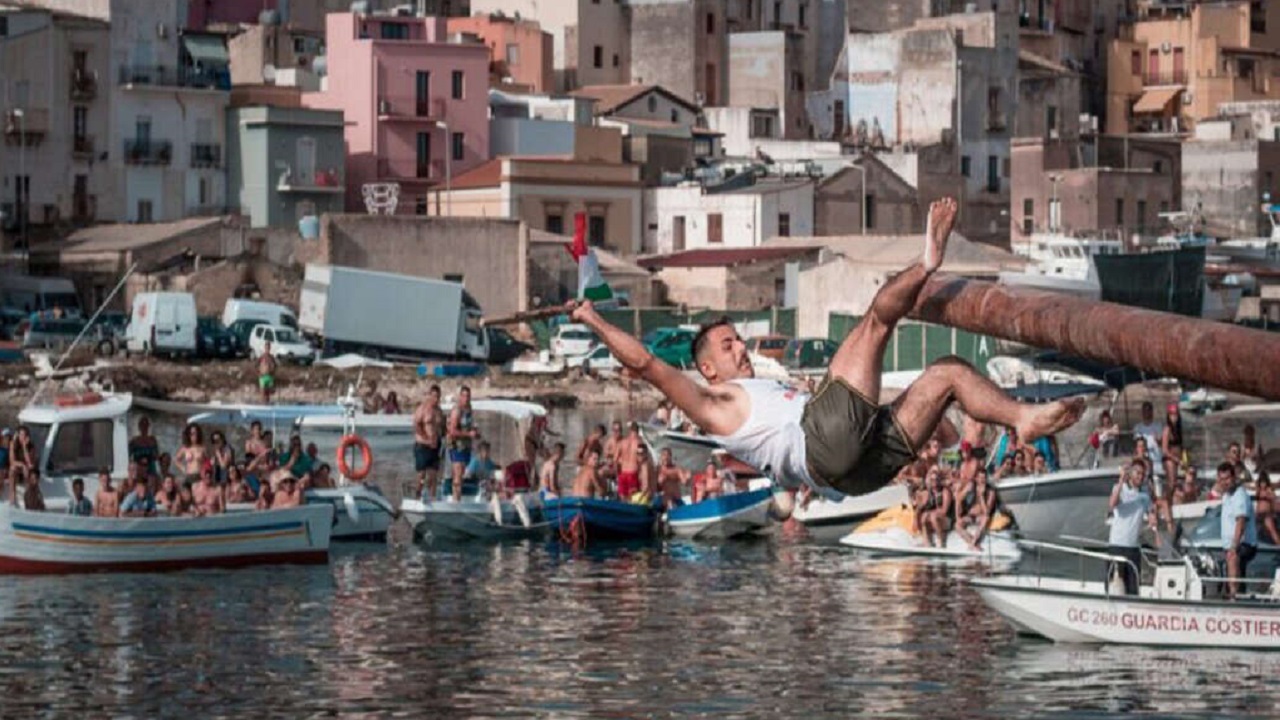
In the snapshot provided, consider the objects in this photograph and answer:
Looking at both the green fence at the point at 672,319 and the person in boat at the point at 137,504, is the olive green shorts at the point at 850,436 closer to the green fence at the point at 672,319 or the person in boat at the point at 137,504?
the person in boat at the point at 137,504

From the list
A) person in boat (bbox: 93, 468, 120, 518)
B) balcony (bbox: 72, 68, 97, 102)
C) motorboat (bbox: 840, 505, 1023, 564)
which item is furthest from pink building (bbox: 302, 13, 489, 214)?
person in boat (bbox: 93, 468, 120, 518)

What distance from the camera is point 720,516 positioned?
116 feet

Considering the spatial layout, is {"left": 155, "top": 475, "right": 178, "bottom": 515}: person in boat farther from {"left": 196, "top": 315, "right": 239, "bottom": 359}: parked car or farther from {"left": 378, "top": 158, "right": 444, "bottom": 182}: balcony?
{"left": 378, "top": 158, "right": 444, "bottom": 182}: balcony

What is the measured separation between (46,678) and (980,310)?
17604mm

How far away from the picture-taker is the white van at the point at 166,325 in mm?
63031

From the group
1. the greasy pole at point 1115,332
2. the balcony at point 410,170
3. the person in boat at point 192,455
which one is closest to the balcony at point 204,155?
the balcony at point 410,170

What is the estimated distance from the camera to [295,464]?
112 ft

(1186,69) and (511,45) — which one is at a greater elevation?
(1186,69)

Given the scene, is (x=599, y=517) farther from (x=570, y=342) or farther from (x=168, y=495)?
(x=570, y=342)

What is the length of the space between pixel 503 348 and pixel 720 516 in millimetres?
33757

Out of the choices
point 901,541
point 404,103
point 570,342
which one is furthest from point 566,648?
point 404,103

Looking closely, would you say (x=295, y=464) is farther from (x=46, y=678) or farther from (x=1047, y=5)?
(x=1047, y=5)

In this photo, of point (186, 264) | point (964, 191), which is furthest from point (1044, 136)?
point (186, 264)

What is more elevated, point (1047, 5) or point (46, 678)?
point (1047, 5)
